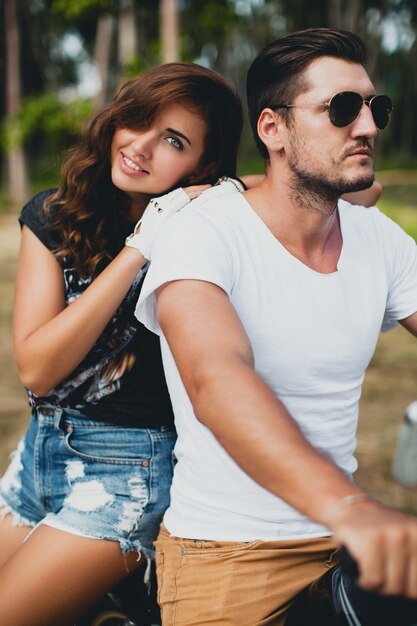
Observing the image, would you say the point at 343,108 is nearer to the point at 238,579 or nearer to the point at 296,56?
the point at 296,56

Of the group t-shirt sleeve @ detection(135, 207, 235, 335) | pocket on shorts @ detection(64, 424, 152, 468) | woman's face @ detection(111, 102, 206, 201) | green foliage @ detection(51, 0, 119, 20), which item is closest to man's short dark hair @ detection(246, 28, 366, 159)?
woman's face @ detection(111, 102, 206, 201)

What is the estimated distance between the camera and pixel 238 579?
68.5 inches

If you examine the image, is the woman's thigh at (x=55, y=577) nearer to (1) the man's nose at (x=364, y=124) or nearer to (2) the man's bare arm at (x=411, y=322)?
(2) the man's bare arm at (x=411, y=322)

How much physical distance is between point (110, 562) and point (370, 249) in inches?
46.4

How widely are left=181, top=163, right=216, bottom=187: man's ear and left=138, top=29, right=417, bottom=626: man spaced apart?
23 cm

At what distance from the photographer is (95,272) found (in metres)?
2.32

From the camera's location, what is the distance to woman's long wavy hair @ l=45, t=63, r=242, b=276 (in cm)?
228

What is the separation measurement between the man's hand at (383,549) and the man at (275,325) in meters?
0.20

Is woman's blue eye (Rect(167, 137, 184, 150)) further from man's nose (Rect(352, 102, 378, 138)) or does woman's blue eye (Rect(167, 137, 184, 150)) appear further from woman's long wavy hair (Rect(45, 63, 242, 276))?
man's nose (Rect(352, 102, 378, 138))

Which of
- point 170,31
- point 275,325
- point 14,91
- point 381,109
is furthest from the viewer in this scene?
point 14,91

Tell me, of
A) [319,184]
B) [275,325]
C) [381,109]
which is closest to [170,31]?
[381,109]

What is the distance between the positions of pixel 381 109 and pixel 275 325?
2.40 feet

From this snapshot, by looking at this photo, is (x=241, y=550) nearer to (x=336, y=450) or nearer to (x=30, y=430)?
(x=336, y=450)

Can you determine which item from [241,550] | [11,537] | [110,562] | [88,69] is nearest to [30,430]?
[11,537]
